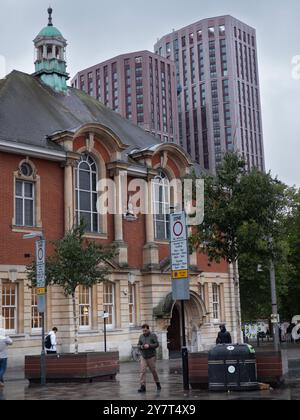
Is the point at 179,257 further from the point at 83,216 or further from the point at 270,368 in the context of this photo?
the point at 83,216

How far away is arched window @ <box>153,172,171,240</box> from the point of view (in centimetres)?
3747

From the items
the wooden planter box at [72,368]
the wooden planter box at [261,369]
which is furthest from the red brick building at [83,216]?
the wooden planter box at [261,369]

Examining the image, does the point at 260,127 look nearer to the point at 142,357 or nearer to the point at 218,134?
the point at 218,134

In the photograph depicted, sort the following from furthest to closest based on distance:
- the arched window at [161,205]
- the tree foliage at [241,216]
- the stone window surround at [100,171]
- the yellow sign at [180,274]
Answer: the arched window at [161,205]
the stone window surround at [100,171]
the tree foliage at [241,216]
the yellow sign at [180,274]

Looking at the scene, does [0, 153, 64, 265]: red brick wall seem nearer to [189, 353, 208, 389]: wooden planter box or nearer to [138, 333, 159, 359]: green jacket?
[138, 333, 159, 359]: green jacket

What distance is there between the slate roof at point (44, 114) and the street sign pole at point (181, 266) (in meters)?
14.7

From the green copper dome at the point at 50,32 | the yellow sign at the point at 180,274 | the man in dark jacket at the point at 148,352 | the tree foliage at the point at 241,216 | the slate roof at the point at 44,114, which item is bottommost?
the man in dark jacket at the point at 148,352

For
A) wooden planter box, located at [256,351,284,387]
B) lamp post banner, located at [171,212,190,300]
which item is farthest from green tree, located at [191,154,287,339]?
wooden planter box, located at [256,351,284,387]

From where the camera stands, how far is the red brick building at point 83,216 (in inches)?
1187

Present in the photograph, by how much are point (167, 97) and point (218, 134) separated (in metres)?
22.1

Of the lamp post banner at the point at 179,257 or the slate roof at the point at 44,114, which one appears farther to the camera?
the slate roof at the point at 44,114

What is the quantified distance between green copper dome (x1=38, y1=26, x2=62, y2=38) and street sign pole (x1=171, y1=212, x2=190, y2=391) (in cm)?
2689

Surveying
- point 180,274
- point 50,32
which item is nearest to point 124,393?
point 180,274

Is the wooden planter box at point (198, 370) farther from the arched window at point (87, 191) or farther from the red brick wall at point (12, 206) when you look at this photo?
the arched window at point (87, 191)
